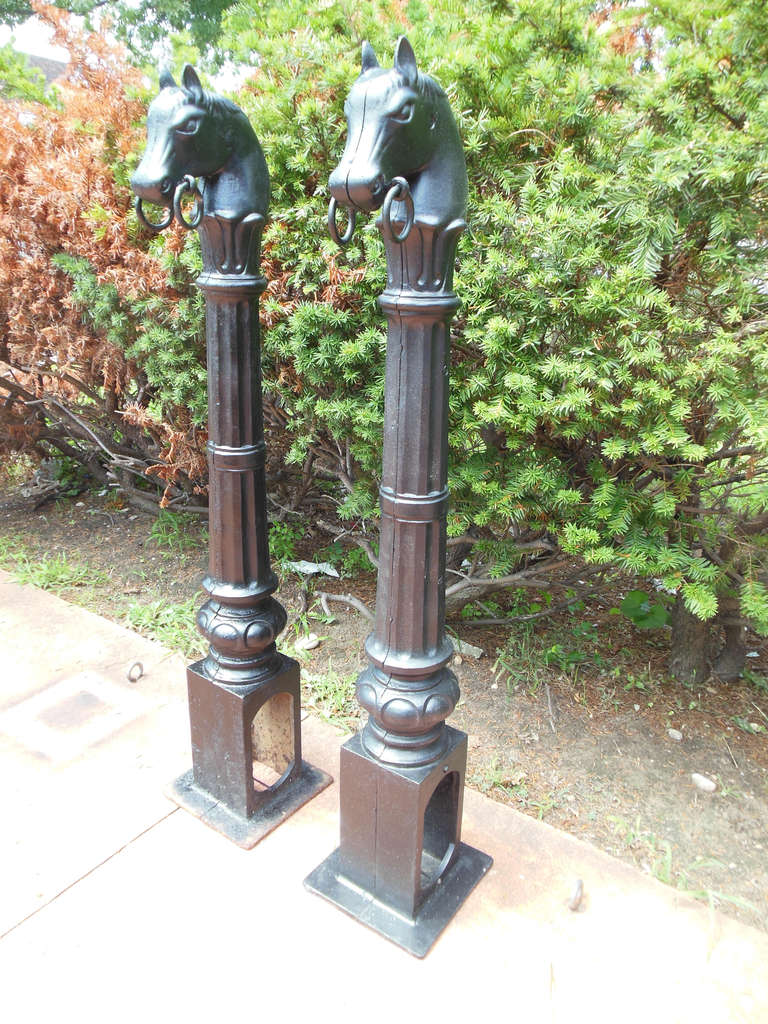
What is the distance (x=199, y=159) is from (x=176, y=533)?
2.96m

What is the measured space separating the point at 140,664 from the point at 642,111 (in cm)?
267

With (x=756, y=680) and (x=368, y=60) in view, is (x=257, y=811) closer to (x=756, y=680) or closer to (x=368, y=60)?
(x=368, y=60)

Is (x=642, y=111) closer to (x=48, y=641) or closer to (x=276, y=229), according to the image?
(x=276, y=229)

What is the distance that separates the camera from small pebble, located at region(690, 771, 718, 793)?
243cm

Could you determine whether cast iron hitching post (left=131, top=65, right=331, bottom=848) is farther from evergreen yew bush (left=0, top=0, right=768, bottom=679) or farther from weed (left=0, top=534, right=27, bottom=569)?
weed (left=0, top=534, right=27, bottom=569)

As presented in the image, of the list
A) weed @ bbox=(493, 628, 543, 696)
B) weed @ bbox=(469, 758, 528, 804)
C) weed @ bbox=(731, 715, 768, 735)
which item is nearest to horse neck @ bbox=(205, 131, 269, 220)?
weed @ bbox=(469, 758, 528, 804)

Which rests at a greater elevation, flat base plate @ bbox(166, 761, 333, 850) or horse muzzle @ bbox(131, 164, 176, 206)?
horse muzzle @ bbox(131, 164, 176, 206)

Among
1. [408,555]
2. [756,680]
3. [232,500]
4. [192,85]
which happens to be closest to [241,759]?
[232,500]

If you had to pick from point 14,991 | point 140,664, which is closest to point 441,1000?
point 14,991

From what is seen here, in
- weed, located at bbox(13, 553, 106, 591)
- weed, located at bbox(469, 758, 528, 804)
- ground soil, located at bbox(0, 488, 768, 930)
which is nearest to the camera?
ground soil, located at bbox(0, 488, 768, 930)

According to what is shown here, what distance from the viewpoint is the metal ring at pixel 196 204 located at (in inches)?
63.8

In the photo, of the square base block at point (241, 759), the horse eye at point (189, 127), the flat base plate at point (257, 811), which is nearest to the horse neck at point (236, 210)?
the horse eye at point (189, 127)

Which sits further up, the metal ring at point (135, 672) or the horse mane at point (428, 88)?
the horse mane at point (428, 88)

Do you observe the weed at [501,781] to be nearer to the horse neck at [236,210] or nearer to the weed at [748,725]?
the weed at [748,725]
